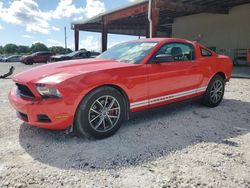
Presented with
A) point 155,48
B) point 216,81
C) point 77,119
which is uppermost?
point 155,48

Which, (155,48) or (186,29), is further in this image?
(186,29)

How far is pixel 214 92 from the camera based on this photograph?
16.8 feet

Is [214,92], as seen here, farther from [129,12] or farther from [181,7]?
[129,12]

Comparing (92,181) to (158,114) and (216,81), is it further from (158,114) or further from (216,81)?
(216,81)

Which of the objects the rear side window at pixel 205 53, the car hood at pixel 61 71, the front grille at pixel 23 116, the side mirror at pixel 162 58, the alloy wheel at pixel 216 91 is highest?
the rear side window at pixel 205 53

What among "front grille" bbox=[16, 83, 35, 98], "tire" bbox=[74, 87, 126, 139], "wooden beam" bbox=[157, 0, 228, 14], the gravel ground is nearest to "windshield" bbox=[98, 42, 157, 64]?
"tire" bbox=[74, 87, 126, 139]

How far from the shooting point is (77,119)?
3180 mm

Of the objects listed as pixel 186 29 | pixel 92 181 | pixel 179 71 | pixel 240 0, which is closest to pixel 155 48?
pixel 179 71

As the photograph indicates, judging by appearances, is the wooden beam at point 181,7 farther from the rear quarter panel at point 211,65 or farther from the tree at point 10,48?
the tree at point 10,48

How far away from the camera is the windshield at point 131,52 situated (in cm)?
394

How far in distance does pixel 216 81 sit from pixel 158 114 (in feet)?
5.16

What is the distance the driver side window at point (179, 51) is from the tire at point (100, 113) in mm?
1206

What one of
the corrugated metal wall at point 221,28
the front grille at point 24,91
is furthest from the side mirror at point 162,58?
the corrugated metal wall at point 221,28

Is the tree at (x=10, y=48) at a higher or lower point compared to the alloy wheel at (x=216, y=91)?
higher
